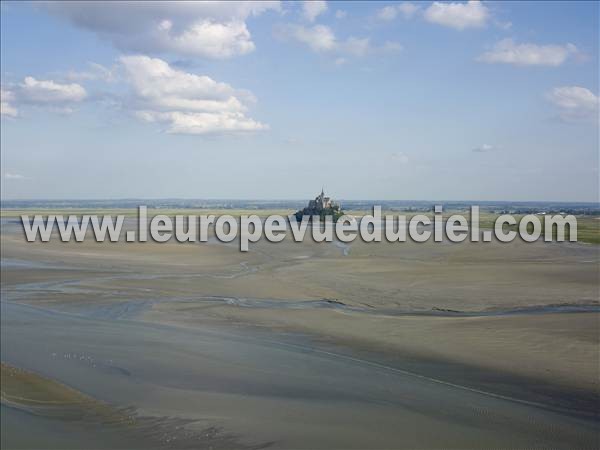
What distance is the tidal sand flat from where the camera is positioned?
24.2 feet

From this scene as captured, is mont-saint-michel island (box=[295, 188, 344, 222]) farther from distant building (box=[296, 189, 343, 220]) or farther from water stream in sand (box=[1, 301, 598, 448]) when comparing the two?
water stream in sand (box=[1, 301, 598, 448])

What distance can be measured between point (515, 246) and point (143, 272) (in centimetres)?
2146

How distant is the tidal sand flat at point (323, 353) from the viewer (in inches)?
290

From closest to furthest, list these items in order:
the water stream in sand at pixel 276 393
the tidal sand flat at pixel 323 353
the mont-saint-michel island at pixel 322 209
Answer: the water stream in sand at pixel 276 393 → the tidal sand flat at pixel 323 353 → the mont-saint-michel island at pixel 322 209

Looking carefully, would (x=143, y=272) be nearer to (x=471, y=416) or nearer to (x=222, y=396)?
(x=222, y=396)

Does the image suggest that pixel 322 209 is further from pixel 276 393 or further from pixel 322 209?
pixel 276 393

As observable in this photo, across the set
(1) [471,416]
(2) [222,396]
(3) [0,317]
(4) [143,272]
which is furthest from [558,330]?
(4) [143,272]

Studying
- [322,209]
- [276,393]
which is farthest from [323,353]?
[322,209]

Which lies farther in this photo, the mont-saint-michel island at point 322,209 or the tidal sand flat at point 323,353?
the mont-saint-michel island at point 322,209

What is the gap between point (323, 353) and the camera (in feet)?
34.7

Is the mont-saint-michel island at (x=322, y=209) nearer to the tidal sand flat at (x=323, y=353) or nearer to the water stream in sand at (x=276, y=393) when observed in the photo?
the tidal sand flat at (x=323, y=353)

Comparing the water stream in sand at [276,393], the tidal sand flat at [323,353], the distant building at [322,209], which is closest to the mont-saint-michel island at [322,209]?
the distant building at [322,209]

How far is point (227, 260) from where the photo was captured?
1051 inches

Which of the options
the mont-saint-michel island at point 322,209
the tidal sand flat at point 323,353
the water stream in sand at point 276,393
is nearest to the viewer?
the water stream in sand at point 276,393
